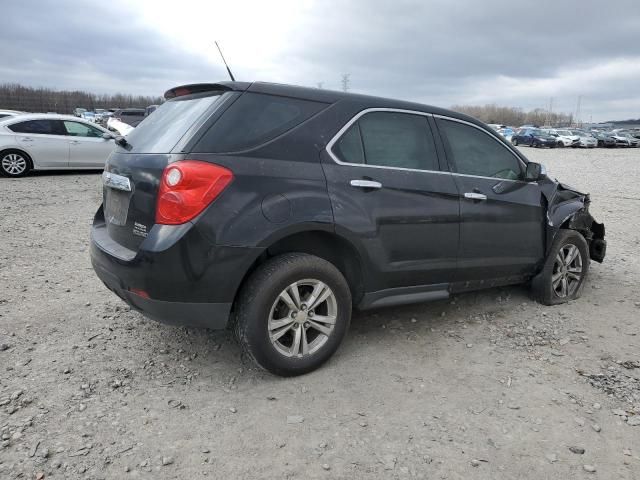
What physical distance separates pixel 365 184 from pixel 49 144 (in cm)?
Result: 1126

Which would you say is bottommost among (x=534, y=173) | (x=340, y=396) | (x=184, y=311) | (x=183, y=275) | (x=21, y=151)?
(x=340, y=396)

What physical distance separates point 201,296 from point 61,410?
1.00m

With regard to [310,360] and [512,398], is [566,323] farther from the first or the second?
[310,360]

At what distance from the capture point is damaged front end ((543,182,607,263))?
4.57 metres

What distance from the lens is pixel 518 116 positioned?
372 feet

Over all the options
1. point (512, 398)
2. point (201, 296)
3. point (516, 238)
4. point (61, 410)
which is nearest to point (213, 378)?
point (201, 296)

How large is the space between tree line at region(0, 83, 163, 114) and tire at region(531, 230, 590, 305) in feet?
158

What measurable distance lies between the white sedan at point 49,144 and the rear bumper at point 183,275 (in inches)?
420

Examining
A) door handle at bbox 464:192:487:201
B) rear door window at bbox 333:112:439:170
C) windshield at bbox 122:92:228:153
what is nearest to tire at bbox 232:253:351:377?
rear door window at bbox 333:112:439:170

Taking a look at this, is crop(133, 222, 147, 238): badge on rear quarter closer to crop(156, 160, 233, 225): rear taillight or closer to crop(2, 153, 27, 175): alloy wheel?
crop(156, 160, 233, 225): rear taillight

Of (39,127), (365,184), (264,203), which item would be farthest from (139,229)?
(39,127)

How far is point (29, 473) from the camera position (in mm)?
2330

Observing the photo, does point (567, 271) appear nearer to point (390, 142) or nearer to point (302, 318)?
point (390, 142)

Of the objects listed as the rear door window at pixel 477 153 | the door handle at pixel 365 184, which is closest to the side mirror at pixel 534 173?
the rear door window at pixel 477 153
